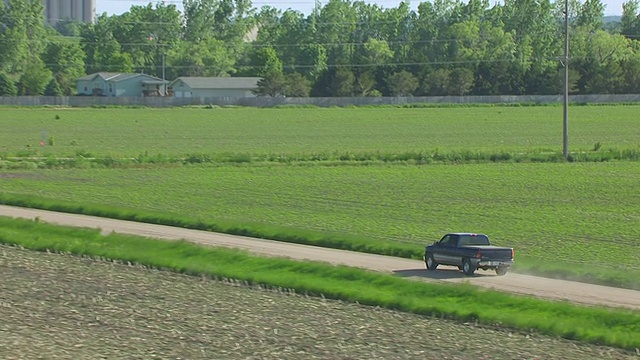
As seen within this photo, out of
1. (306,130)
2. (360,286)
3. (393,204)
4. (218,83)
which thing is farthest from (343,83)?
(360,286)

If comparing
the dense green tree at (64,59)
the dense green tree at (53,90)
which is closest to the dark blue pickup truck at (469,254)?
the dense green tree at (53,90)

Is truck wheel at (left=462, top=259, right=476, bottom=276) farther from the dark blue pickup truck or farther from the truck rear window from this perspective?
the truck rear window

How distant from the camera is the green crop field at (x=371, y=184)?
34844 mm

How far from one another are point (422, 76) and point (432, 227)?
134416 millimetres

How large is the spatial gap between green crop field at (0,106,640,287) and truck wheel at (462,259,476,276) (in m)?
1.43

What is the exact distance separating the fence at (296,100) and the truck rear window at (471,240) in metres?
117

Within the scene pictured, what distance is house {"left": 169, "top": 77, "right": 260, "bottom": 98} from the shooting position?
179m

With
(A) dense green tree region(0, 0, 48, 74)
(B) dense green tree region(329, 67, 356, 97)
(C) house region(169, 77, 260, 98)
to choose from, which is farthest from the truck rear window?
(A) dense green tree region(0, 0, 48, 74)

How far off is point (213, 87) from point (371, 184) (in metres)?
132

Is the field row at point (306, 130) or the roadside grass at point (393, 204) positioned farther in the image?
the field row at point (306, 130)

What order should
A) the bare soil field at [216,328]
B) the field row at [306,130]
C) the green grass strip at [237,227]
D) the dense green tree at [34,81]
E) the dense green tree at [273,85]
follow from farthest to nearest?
1. the dense green tree at [273,85]
2. the dense green tree at [34,81]
3. the field row at [306,130]
4. the green grass strip at [237,227]
5. the bare soil field at [216,328]

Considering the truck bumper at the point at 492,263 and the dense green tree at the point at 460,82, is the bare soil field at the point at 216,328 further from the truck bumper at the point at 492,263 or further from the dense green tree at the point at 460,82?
the dense green tree at the point at 460,82

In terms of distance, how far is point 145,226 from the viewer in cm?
3716

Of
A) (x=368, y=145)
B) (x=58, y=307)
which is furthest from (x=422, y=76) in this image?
(x=58, y=307)
